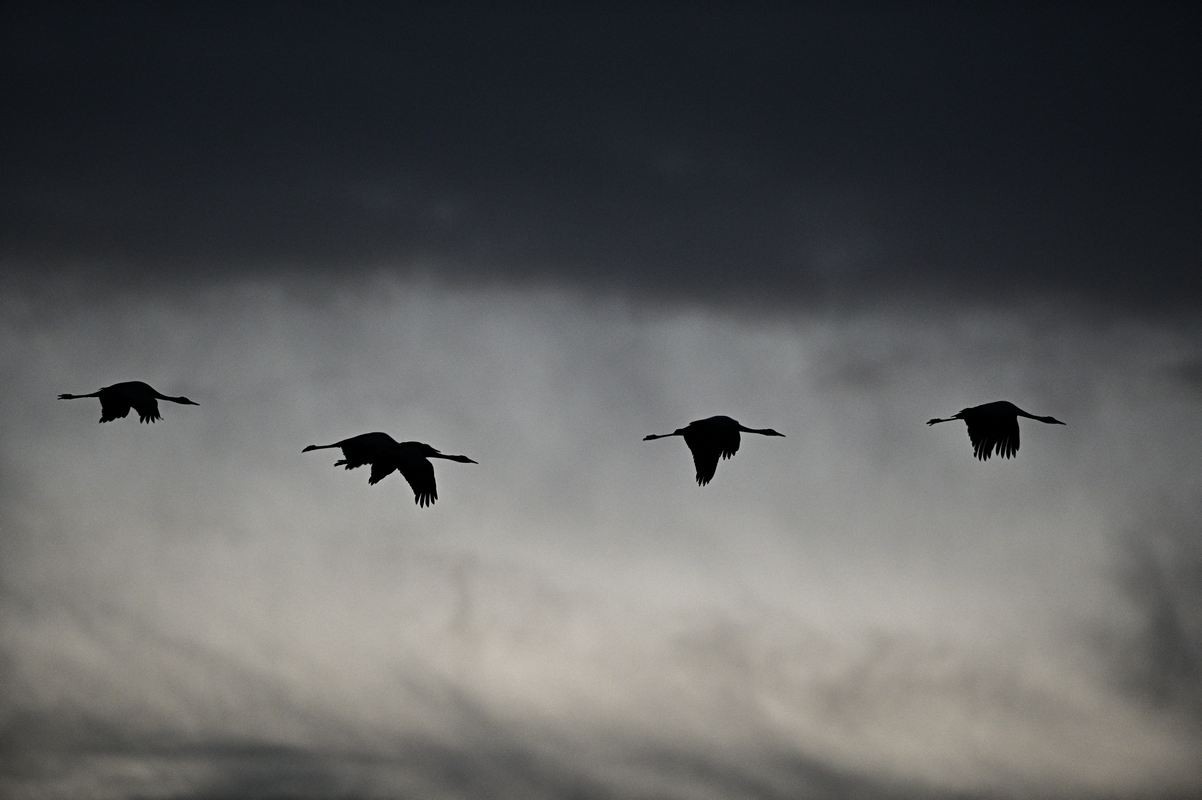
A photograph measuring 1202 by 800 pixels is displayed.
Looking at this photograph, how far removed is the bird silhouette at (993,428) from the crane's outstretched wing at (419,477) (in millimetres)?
14306

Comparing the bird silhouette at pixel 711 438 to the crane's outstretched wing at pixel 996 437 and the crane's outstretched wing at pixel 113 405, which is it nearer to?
the crane's outstretched wing at pixel 996 437

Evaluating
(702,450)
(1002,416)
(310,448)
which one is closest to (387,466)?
(310,448)

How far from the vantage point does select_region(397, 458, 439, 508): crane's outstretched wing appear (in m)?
56.8

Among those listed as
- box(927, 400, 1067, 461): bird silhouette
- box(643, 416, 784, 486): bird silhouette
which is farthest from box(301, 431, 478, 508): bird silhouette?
box(927, 400, 1067, 461): bird silhouette

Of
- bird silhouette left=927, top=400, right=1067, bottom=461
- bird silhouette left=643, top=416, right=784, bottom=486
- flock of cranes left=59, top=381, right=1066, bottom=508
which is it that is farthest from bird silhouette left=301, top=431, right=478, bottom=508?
bird silhouette left=927, top=400, right=1067, bottom=461

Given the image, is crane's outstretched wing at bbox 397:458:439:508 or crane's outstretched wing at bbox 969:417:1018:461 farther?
crane's outstretched wing at bbox 397:458:439:508

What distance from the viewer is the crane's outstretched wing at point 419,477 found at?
56750mm

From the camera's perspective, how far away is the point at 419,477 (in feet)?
186

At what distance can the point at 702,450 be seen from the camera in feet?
177

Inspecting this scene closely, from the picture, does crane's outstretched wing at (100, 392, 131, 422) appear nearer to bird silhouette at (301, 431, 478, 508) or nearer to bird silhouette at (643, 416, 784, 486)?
bird silhouette at (301, 431, 478, 508)

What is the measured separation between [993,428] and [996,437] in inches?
9.5

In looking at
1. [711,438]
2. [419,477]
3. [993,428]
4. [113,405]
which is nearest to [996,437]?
[993,428]

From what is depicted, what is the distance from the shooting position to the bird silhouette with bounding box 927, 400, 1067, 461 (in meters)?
51.7

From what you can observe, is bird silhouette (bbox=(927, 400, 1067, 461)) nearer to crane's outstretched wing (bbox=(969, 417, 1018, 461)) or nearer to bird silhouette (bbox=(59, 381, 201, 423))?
crane's outstretched wing (bbox=(969, 417, 1018, 461))
